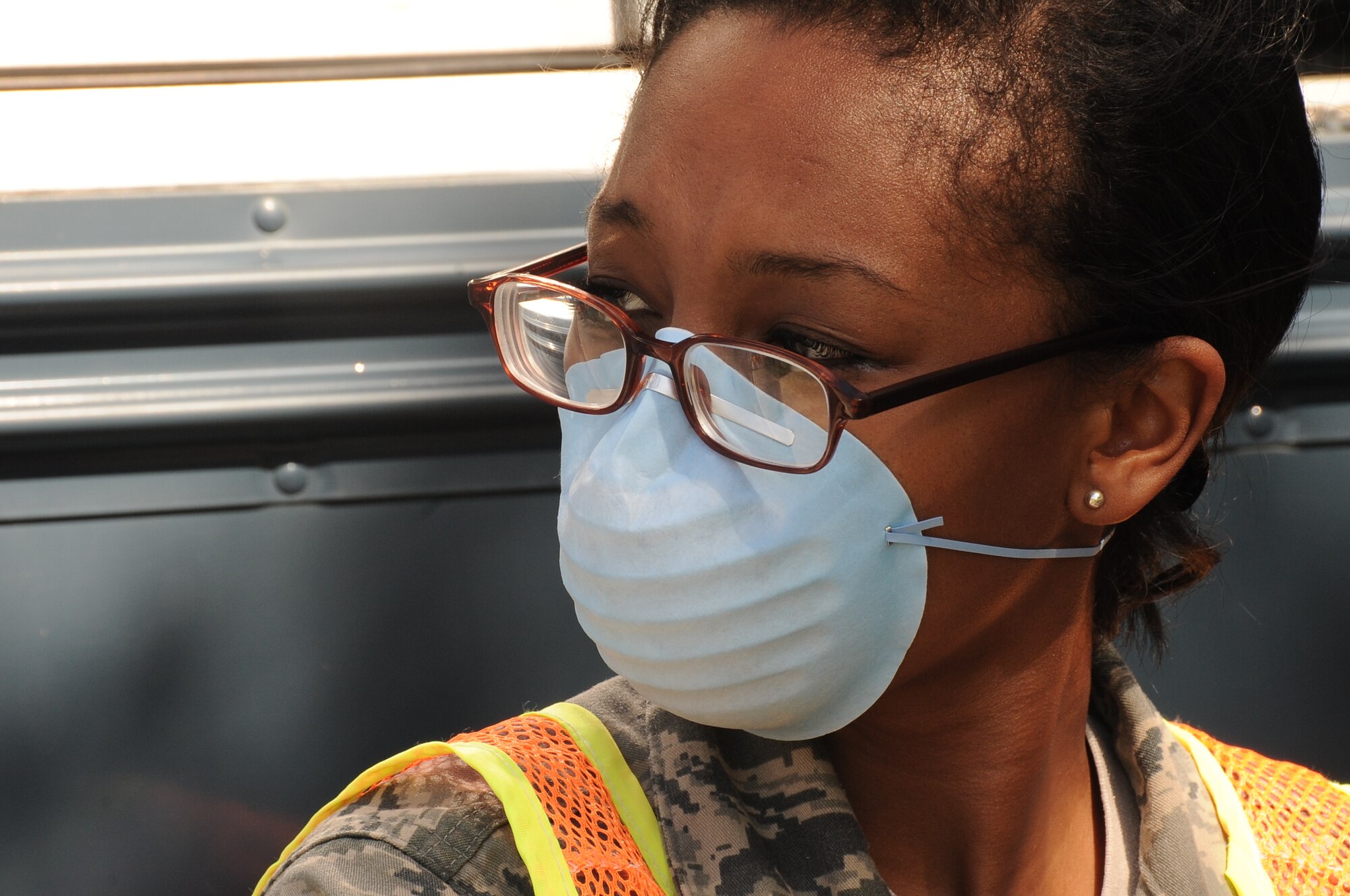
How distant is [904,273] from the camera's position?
97 centimetres

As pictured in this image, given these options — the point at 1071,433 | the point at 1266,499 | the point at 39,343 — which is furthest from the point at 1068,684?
the point at 39,343

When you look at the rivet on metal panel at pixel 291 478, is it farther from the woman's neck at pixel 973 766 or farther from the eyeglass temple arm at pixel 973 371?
the eyeglass temple arm at pixel 973 371

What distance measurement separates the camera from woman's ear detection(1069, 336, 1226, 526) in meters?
1.08

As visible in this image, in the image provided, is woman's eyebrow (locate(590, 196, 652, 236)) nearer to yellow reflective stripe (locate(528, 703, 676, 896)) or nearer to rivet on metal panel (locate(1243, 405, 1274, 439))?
yellow reflective stripe (locate(528, 703, 676, 896))

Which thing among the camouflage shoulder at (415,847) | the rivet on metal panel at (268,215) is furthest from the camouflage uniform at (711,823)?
the rivet on metal panel at (268,215)

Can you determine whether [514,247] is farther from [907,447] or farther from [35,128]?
[907,447]

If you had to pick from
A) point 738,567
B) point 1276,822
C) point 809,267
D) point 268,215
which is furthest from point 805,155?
point 1276,822

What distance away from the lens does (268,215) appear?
1.46 m

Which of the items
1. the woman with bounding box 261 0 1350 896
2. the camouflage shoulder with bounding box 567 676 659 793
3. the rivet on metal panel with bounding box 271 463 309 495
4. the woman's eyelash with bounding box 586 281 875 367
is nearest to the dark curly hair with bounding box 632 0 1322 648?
the woman with bounding box 261 0 1350 896

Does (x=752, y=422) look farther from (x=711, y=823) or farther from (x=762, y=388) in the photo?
(x=711, y=823)

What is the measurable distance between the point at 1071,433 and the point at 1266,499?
788 millimetres

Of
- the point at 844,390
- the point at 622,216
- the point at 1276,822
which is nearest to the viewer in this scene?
the point at 844,390

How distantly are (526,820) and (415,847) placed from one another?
0.08 meters

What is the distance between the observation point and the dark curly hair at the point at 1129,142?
3.28 feet
